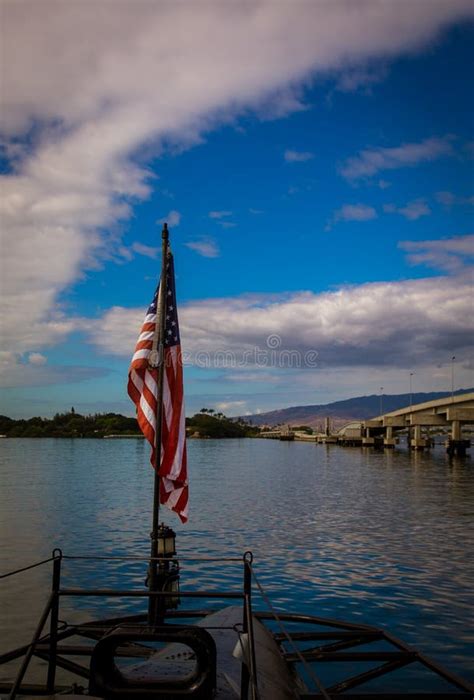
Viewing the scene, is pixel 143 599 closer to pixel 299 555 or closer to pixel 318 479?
pixel 299 555

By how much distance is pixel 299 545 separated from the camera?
106 ft

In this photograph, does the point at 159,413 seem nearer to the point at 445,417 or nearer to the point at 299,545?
the point at 299,545

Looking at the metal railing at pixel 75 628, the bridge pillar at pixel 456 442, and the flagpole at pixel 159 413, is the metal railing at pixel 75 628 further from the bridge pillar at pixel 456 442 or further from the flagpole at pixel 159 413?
the bridge pillar at pixel 456 442

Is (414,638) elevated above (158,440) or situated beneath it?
situated beneath

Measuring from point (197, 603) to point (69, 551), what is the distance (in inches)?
444

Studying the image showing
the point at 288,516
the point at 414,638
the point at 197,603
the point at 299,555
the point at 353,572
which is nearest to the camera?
the point at 414,638

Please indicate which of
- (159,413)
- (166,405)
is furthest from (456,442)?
(159,413)

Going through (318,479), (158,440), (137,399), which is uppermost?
(137,399)

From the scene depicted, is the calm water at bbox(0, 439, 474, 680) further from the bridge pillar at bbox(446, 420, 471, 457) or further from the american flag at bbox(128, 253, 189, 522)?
the bridge pillar at bbox(446, 420, 471, 457)

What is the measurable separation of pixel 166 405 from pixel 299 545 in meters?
18.5

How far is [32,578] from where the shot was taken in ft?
83.4

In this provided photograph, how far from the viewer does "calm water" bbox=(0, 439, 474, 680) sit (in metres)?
20.7

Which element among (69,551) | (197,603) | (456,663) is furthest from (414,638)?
(69,551)

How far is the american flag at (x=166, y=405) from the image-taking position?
16.7m
